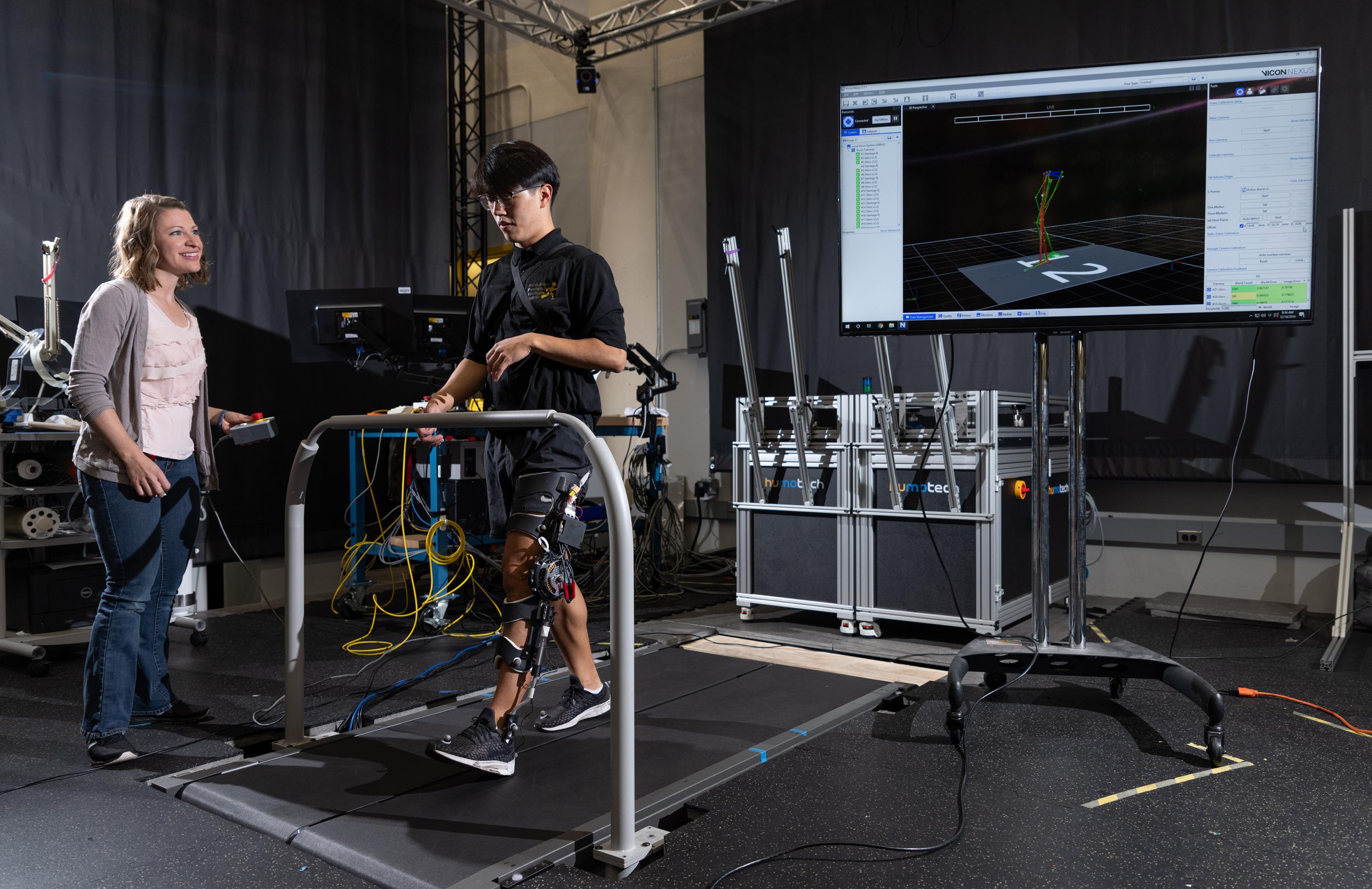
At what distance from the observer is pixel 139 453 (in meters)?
2.37

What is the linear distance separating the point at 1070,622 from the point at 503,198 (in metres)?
1.88

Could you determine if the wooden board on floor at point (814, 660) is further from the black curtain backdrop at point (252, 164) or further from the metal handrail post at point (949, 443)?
the black curtain backdrop at point (252, 164)

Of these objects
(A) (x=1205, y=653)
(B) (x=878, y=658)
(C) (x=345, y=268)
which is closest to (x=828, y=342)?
(B) (x=878, y=658)

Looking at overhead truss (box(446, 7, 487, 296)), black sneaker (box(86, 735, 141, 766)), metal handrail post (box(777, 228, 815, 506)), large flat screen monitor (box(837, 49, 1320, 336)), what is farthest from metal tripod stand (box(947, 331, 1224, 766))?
overhead truss (box(446, 7, 487, 296))

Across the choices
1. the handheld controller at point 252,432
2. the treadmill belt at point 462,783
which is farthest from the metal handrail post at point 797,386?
the handheld controller at point 252,432

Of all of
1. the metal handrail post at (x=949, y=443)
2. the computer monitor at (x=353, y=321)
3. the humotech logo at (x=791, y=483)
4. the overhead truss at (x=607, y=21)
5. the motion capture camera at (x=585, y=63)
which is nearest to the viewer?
the metal handrail post at (x=949, y=443)

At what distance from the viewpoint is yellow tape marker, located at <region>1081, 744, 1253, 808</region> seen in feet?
6.47

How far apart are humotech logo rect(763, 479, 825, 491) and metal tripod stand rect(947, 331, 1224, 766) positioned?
4.53 ft

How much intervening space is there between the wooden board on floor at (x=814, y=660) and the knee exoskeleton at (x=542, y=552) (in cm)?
137

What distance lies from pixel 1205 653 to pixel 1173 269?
1640 millimetres

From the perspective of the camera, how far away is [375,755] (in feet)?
7.57

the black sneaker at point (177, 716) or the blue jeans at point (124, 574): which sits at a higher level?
the blue jeans at point (124, 574)

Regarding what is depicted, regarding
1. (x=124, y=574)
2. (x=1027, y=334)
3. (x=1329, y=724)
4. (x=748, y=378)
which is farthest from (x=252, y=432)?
(x=1027, y=334)

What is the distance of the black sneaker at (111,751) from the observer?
7.57ft
